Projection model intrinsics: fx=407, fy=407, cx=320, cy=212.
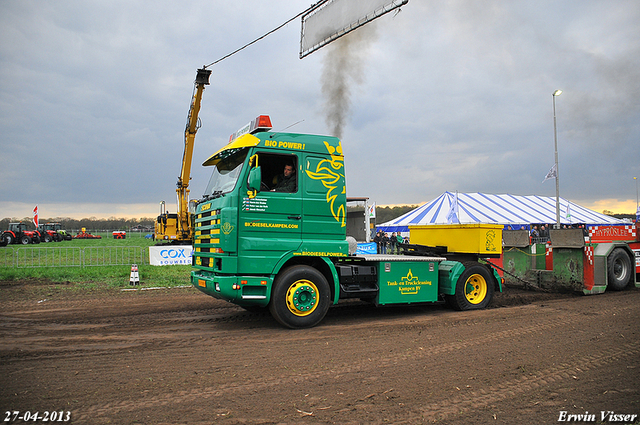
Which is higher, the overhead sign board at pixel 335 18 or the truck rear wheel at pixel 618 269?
the overhead sign board at pixel 335 18

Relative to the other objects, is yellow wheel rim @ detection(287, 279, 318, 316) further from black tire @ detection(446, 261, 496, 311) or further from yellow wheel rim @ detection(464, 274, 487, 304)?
yellow wheel rim @ detection(464, 274, 487, 304)

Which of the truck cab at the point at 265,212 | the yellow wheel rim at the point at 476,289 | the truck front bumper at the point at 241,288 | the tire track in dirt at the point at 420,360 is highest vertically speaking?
the truck cab at the point at 265,212

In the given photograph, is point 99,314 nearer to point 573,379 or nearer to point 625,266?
point 573,379

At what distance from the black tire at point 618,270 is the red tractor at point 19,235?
4304 centimetres

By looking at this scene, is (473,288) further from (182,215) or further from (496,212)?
(496,212)

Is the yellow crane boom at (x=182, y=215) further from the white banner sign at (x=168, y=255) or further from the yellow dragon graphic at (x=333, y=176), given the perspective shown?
the yellow dragon graphic at (x=333, y=176)

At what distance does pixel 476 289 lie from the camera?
870 centimetres

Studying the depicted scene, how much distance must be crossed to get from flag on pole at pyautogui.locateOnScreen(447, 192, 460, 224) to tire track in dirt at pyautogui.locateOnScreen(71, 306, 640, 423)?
2112 centimetres

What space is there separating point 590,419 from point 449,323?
3.70m

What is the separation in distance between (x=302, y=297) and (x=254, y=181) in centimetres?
210

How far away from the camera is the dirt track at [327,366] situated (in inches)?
145

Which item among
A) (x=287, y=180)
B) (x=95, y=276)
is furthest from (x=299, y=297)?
(x=95, y=276)

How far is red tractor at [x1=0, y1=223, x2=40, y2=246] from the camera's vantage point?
3650 centimetres

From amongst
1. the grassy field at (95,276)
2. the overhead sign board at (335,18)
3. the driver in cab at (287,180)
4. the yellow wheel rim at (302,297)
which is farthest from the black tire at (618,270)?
the grassy field at (95,276)
